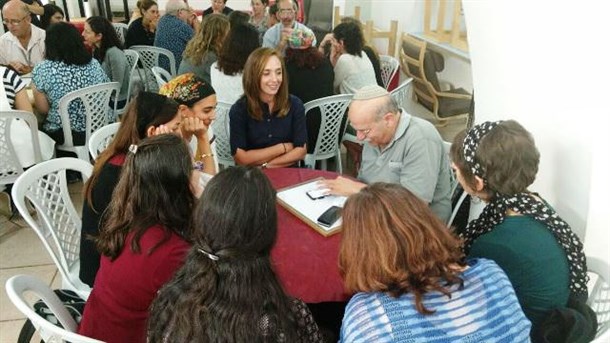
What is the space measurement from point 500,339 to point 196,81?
1922mm

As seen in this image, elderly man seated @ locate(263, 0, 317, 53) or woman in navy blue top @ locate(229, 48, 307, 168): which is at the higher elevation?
elderly man seated @ locate(263, 0, 317, 53)

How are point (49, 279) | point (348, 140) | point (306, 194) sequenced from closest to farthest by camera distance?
point (306, 194) → point (49, 279) → point (348, 140)

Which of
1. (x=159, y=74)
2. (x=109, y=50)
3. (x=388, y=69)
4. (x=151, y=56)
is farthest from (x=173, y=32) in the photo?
(x=388, y=69)

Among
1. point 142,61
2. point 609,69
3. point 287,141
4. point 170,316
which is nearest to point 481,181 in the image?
point 609,69

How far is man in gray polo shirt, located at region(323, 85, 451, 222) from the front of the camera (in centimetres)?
221

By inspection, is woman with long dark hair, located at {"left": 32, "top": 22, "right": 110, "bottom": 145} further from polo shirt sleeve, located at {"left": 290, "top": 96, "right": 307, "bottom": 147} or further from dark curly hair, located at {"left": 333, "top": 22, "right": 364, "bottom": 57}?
dark curly hair, located at {"left": 333, "top": 22, "right": 364, "bottom": 57}

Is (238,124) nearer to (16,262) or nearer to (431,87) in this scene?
(16,262)

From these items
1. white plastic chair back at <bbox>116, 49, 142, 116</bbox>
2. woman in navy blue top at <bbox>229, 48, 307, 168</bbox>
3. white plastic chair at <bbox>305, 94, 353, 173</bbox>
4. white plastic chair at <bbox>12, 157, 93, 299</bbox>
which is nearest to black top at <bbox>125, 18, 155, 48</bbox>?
white plastic chair back at <bbox>116, 49, 142, 116</bbox>

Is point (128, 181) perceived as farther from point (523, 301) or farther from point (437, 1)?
point (437, 1)

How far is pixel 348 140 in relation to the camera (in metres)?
3.70

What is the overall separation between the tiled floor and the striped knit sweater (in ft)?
6.59

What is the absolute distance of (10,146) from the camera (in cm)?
289

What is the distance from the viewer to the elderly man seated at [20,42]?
Answer: 414 cm

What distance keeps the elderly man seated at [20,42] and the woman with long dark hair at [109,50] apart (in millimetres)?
506
